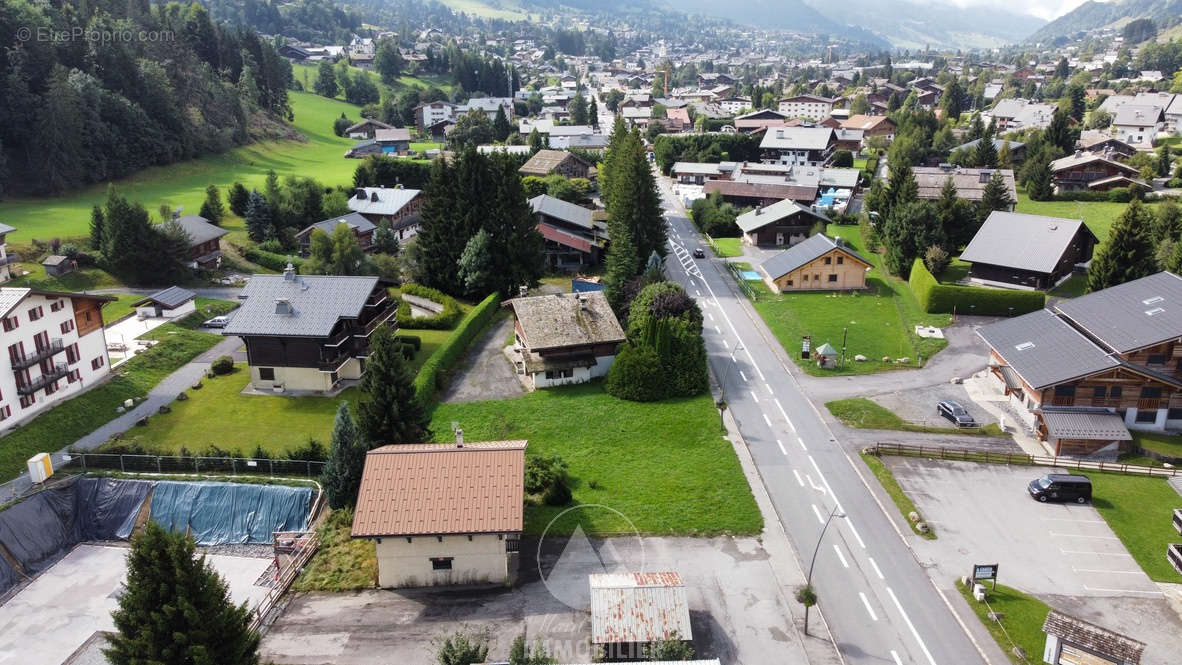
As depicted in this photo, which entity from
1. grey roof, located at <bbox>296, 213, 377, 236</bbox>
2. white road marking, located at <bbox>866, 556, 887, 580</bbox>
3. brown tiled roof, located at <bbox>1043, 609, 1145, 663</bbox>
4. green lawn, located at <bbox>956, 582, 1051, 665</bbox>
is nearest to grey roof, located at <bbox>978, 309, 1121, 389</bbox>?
green lawn, located at <bbox>956, 582, 1051, 665</bbox>

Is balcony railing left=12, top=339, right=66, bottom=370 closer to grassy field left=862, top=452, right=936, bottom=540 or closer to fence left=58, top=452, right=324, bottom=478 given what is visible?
fence left=58, top=452, right=324, bottom=478

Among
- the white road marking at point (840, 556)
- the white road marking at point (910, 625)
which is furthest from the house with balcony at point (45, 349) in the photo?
the white road marking at point (910, 625)

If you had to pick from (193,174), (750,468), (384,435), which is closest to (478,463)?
(384,435)

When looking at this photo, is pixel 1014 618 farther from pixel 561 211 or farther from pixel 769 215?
pixel 561 211

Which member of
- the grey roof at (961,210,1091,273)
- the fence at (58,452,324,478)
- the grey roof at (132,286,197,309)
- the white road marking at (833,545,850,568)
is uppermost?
the grey roof at (961,210,1091,273)

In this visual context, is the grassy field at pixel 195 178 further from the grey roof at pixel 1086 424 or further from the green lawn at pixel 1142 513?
the green lawn at pixel 1142 513

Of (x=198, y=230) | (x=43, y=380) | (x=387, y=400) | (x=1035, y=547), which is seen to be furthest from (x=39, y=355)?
(x=1035, y=547)

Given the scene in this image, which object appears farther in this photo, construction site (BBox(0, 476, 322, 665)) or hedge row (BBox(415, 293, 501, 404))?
hedge row (BBox(415, 293, 501, 404))
